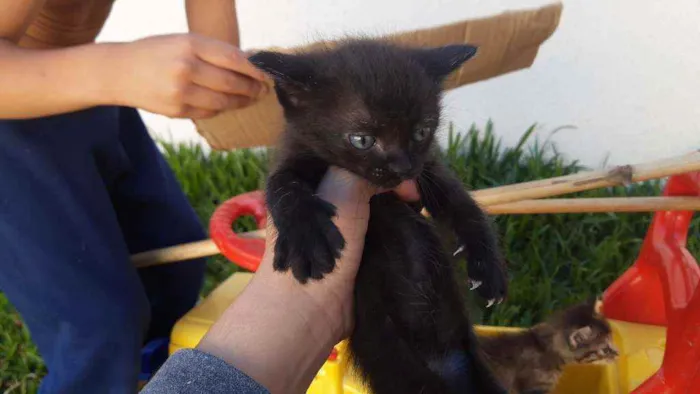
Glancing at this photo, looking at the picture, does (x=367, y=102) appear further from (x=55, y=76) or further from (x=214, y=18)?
(x=214, y=18)

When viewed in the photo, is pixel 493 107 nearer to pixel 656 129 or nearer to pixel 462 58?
pixel 656 129

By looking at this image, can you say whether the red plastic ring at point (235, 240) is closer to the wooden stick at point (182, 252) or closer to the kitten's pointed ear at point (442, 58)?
the wooden stick at point (182, 252)

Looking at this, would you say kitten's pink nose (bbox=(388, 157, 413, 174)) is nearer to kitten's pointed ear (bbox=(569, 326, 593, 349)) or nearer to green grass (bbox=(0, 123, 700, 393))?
kitten's pointed ear (bbox=(569, 326, 593, 349))

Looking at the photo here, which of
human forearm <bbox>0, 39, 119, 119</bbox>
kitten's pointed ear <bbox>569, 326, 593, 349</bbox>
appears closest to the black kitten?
human forearm <bbox>0, 39, 119, 119</bbox>

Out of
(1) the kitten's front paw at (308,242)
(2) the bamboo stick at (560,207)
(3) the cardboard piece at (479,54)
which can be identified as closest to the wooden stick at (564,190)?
(2) the bamboo stick at (560,207)

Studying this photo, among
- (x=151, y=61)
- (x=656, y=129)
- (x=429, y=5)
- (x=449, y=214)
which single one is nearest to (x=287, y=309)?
(x=449, y=214)

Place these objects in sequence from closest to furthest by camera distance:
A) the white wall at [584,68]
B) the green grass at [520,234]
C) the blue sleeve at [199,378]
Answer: the blue sleeve at [199,378]
the green grass at [520,234]
the white wall at [584,68]
